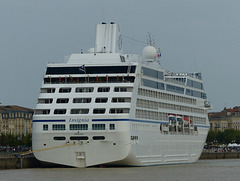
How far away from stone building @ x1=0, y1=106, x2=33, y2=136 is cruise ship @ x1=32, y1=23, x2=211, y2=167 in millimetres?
88404

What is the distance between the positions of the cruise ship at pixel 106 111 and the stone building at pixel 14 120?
88.4 metres

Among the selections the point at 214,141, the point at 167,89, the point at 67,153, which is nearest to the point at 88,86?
the point at 67,153

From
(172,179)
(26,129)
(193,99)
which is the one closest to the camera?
(172,179)

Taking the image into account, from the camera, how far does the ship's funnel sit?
67.1m

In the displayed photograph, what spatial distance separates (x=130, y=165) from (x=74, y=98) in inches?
298

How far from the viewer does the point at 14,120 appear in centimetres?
15650

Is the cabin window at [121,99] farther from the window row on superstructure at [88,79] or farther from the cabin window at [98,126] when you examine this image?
the cabin window at [98,126]

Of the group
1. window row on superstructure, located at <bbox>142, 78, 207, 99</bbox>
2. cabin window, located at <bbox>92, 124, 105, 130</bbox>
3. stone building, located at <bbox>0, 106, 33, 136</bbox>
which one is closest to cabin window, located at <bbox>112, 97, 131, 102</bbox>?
cabin window, located at <bbox>92, 124, 105, 130</bbox>

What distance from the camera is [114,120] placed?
58156mm

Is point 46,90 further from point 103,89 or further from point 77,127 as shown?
point 77,127

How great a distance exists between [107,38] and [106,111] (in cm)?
1104

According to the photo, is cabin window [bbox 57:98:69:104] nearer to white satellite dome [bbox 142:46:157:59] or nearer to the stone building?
white satellite dome [bbox 142:46:157:59]

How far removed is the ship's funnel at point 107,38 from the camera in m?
67.1

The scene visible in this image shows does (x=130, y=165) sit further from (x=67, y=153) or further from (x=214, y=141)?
(x=214, y=141)
